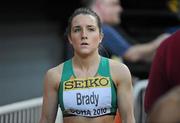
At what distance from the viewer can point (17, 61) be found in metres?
6.89

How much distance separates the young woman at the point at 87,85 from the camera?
279 cm

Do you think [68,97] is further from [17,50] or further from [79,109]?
[17,50]

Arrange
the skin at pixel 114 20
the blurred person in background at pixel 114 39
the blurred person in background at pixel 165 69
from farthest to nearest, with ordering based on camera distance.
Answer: the skin at pixel 114 20 < the blurred person in background at pixel 114 39 < the blurred person in background at pixel 165 69

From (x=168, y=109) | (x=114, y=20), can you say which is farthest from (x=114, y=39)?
(x=168, y=109)

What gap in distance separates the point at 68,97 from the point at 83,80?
0.40 feet

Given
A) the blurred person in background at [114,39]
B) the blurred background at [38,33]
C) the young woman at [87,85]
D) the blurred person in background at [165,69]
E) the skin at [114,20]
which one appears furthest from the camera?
the blurred background at [38,33]

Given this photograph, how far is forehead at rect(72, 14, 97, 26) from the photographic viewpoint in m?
2.87

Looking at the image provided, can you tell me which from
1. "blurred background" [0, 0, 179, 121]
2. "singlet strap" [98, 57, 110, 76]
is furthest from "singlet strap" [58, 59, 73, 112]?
"blurred background" [0, 0, 179, 121]

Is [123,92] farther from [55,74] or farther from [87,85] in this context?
[55,74]

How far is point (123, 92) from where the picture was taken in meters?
2.82

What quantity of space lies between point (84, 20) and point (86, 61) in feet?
0.73

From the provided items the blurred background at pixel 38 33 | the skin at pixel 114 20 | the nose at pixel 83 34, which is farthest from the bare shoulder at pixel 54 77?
the blurred background at pixel 38 33

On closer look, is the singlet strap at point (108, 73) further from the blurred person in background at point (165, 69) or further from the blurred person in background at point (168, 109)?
the blurred person in background at point (168, 109)

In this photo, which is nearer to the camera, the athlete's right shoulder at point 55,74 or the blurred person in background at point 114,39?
the athlete's right shoulder at point 55,74
